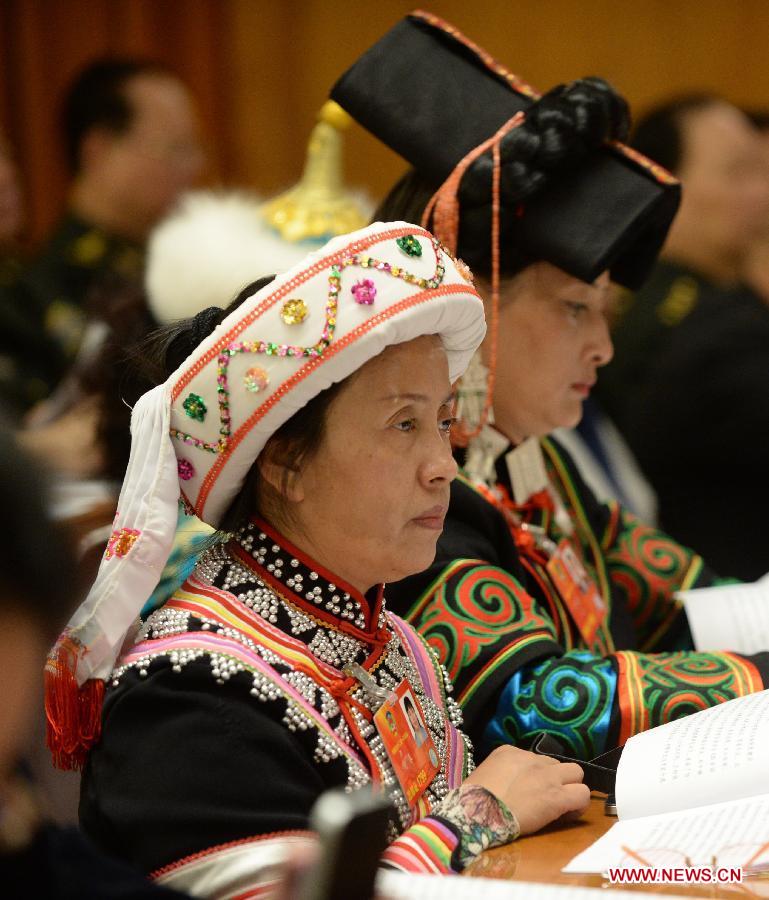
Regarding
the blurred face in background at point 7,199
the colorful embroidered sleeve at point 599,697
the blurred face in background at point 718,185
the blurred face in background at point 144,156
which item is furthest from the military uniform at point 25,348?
the colorful embroidered sleeve at point 599,697

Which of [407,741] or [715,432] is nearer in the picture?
[407,741]

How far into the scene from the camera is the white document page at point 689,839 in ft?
4.01

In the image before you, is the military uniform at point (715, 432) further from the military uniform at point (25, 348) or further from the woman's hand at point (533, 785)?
the woman's hand at point (533, 785)

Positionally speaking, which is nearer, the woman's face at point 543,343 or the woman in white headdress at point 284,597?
the woman in white headdress at point 284,597

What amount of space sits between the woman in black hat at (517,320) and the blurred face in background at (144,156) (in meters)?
2.20

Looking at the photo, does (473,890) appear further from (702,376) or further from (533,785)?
(702,376)

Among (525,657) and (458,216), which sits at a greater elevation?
(458,216)

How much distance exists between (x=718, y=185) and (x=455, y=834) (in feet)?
9.40

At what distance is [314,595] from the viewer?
1408 mm

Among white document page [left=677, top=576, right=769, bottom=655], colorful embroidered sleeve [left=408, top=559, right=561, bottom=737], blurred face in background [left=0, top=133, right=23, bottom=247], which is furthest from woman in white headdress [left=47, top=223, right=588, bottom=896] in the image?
blurred face in background [left=0, top=133, right=23, bottom=247]

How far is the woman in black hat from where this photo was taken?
169cm

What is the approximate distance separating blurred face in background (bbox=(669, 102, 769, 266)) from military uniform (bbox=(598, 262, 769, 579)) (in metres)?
0.57

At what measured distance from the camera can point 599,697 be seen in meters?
1.65

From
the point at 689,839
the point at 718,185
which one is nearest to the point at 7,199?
the point at 718,185
